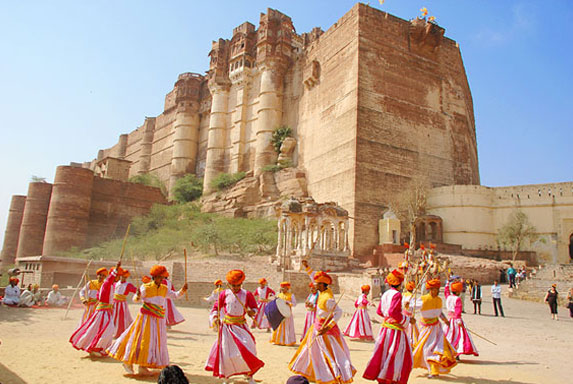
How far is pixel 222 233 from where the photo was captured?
2397cm

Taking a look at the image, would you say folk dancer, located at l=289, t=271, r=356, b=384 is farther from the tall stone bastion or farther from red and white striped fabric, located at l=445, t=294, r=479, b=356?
the tall stone bastion

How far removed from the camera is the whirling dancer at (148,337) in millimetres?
4957

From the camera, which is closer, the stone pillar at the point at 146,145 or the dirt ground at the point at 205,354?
the dirt ground at the point at 205,354

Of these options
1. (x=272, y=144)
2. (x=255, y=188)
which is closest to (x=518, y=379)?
(x=255, y=188)

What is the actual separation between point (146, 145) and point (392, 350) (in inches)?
1921

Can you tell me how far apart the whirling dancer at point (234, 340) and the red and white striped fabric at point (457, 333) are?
3131 millimetres

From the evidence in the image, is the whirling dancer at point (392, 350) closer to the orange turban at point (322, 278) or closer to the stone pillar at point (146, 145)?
the orange turban at point (322, 278)

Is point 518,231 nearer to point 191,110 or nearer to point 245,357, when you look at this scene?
point 245,357

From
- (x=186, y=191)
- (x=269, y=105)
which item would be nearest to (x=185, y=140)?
(x=186, y=191)

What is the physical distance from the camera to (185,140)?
140ft

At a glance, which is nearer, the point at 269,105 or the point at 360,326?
the point at 360,326

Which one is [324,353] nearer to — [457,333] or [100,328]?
[457,333]

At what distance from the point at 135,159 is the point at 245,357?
1974 inches

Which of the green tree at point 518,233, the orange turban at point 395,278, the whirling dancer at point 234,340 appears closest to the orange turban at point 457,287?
the orange turban at point 395,278
